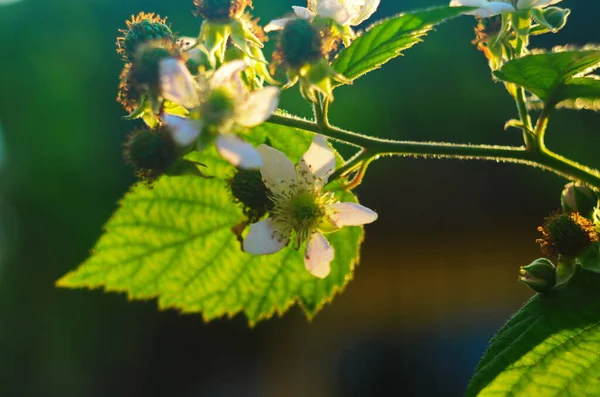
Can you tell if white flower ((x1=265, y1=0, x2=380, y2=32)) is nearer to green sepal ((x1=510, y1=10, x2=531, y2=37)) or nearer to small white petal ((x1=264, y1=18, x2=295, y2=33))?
small white petal ((x1=264, y1=18, x2=295, y2=33))

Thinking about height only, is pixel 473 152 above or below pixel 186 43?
below

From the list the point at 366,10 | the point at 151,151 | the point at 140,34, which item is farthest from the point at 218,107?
the point at 366,10

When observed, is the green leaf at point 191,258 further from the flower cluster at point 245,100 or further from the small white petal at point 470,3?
the small white petal at point 470,3

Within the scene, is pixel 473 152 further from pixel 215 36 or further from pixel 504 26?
pixel 215 36

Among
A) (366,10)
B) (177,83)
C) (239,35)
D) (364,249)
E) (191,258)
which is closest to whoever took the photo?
(177,83)

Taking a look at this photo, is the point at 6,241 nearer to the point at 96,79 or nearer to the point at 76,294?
the point at 76,294
